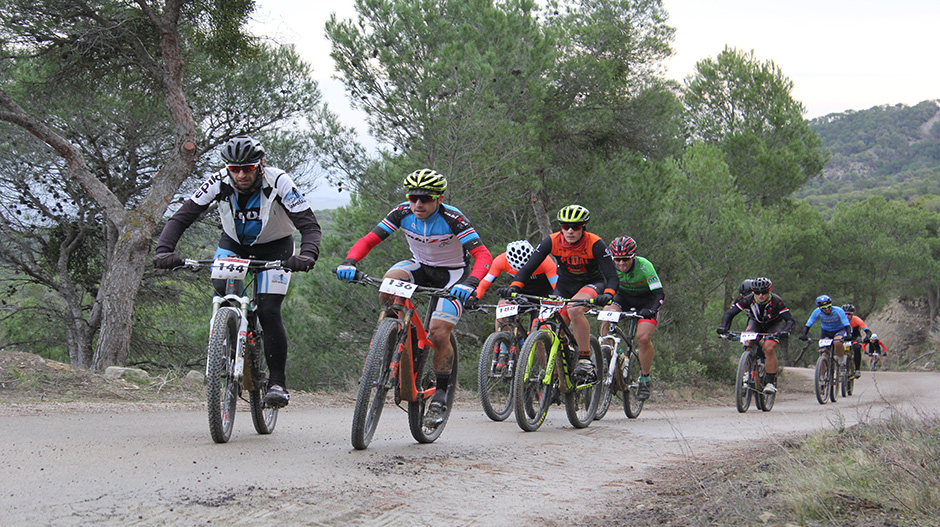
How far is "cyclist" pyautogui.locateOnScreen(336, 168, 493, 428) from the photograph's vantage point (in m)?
6.09

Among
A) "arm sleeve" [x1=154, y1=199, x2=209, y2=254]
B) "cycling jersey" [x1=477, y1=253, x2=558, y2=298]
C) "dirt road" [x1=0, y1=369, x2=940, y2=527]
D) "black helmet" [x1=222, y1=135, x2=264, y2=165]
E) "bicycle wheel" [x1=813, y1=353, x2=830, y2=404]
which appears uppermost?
"black helmet" [x1=222, y1=135, x2=264, y2=165]

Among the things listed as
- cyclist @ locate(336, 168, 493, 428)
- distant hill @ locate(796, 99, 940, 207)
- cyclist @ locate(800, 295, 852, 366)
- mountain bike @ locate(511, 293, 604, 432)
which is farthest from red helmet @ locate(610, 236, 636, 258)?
distant hill @ locate(796, 99, 940, 207)

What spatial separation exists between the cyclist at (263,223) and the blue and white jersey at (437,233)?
826 mm

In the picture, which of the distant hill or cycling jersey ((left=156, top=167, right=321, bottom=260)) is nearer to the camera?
cycling jersey ((left=156, top=167, right=321, bottom=260))


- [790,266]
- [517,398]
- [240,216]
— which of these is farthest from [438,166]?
[790,266]

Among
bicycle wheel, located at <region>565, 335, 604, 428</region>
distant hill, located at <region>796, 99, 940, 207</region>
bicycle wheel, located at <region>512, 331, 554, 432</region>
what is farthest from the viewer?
distant hill, located at <region>796, 99, 940, 207</region>

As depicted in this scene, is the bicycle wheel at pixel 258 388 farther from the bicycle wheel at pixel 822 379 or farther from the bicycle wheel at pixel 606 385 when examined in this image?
the bicycle wheel at pixel 822 379

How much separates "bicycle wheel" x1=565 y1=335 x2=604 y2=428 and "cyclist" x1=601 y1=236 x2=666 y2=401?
44.3 inches

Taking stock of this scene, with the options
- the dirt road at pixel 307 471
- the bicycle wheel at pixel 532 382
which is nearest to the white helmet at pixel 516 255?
the bicycle wheel at pixel 532 382

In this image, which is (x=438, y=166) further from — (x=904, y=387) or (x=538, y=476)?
(x=904, y=387)

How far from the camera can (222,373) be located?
5211 mm

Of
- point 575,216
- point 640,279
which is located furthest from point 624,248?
point 575,216

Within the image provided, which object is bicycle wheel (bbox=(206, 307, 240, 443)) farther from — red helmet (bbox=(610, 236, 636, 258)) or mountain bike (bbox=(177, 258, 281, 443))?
red helmet (bbox=(610, 236, 636, 258))

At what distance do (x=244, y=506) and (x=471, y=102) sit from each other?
500 inches
